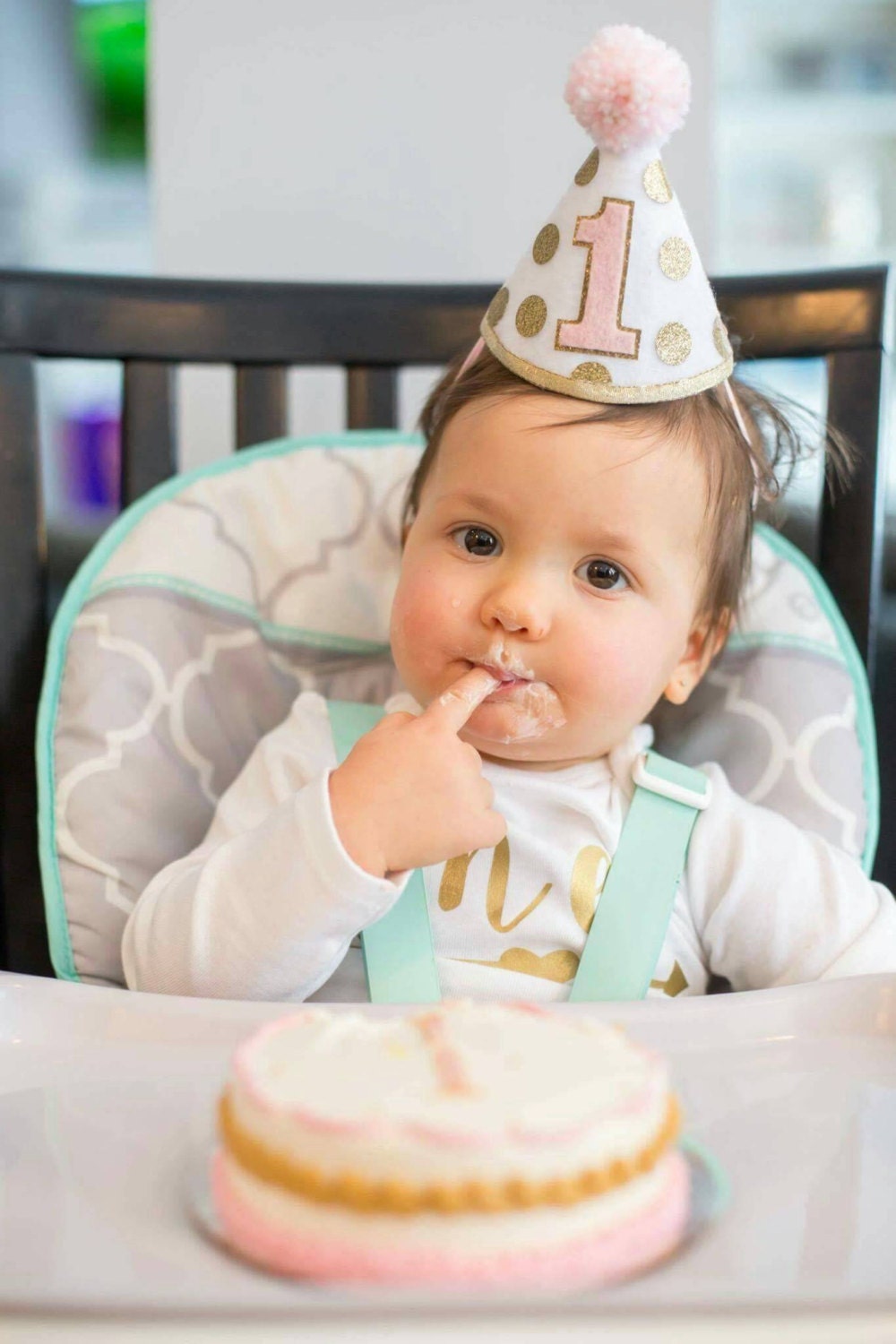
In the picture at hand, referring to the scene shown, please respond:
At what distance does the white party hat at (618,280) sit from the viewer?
0.75 meters

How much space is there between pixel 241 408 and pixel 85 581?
21cm

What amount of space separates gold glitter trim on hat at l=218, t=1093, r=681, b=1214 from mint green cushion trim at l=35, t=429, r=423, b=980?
46cm

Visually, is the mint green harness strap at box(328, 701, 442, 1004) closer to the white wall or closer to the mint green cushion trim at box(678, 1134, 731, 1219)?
the mint green cushion trim at box(678, 1134, 731, 1219)

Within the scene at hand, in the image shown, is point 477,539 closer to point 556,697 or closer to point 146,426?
point 556,697

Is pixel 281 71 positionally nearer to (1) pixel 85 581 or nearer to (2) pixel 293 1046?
(1) pixel 85 581

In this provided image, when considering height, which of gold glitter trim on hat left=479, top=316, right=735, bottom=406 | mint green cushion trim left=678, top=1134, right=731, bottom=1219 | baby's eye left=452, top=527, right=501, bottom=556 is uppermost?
gold glitter trim on hat left=479, top=316, right=735, bottom=406

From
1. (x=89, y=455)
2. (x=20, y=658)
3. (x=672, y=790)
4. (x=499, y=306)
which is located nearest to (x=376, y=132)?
(x=499, y=306)

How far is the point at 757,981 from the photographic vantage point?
0.85 meters

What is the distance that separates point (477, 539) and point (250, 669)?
0.24 meters

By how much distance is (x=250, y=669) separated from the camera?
0.98 meters

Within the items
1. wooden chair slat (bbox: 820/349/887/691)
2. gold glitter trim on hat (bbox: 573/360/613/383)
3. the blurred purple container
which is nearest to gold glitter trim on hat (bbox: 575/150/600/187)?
gold glitter trim on hat (bbox: 573/360/613/383)

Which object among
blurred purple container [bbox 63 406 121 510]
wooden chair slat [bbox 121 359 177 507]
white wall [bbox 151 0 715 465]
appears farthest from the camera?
blurred purple container [bbox 63 406 121 510]

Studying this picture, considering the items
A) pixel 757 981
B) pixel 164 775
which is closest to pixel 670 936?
pixel 757 981

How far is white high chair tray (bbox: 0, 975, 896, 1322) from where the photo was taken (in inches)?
15.1
